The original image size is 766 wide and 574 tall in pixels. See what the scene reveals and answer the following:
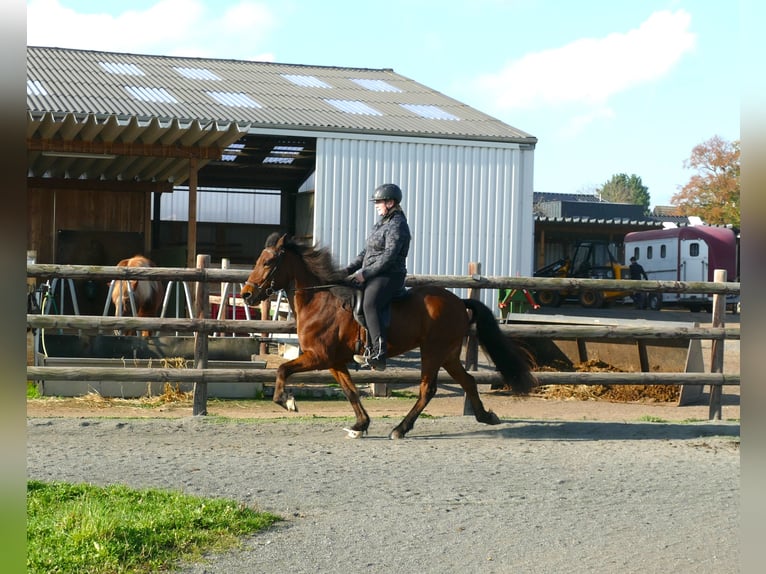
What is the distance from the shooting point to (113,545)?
461cm

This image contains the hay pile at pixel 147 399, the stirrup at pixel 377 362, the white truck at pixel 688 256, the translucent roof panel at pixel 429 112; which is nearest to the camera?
the stirrup at pixel 377 362

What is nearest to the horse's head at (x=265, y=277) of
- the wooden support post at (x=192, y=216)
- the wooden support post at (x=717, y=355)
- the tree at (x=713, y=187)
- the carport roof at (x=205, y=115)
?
the wooden support post at (x=717, y=355)

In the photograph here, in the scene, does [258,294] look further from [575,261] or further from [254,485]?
[575,261]

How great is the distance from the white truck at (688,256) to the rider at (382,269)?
29.3 metres

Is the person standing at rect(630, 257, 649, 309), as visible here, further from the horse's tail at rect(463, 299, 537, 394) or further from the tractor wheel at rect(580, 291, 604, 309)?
the horse's tail at rect(463, 299, 537, 394)

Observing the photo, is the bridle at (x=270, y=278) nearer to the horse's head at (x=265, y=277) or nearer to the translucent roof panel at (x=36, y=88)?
the horse's head at (x=265, y=277)

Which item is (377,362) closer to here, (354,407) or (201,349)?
(354,407)

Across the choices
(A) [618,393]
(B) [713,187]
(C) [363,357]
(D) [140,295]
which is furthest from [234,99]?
(B) [713,187]

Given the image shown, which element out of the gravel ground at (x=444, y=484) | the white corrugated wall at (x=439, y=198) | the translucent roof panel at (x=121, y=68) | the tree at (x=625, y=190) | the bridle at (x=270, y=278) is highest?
the tree at (x=625, y=190)

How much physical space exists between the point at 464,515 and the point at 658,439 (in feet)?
13.4

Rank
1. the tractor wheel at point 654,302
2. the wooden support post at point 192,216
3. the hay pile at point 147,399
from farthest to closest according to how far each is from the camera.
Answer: the tractor wheel at point 654,302 < the wooden support post at point 192,216 < the hay pile at point 147,399

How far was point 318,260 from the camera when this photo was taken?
30.1 feet

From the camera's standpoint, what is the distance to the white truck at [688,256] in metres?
36.8
